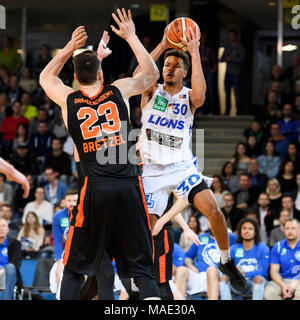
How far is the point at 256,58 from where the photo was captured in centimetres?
1702

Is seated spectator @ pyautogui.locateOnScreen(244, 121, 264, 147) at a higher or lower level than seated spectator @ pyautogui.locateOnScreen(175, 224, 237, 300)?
higher

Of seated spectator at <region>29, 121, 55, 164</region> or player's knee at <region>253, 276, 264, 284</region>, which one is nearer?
player's knee at <region>253, 276, 264, 284</region>

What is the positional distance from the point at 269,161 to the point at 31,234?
14.4 feet

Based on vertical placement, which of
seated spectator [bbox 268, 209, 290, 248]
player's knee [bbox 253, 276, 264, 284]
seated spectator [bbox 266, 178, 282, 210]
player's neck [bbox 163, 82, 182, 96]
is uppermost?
player's neck [bbox 163, 82, 182, 96]

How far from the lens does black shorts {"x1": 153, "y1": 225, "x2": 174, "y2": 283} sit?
7.27 metres

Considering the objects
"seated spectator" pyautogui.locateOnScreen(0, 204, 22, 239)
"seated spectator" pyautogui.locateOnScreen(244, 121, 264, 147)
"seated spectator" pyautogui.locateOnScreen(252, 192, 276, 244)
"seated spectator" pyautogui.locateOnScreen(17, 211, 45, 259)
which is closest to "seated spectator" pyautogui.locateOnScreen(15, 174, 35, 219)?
"seated spectator" pyautogui.locateOnScreen(0, 204, 22, 239)

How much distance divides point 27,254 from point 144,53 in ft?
19.9

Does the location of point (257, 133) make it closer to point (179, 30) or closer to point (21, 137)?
point (21, 137)

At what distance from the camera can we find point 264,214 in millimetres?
11203

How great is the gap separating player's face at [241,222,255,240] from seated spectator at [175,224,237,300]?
0.18 m

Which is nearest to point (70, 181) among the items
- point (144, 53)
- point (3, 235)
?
point (3, 235)

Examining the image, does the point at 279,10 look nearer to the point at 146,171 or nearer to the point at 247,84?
the point at 247,84

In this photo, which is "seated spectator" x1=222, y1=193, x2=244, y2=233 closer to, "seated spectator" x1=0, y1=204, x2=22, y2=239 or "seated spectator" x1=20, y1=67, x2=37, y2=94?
"seated spectator" x1=0, y1=204, x2=22, y2=239
